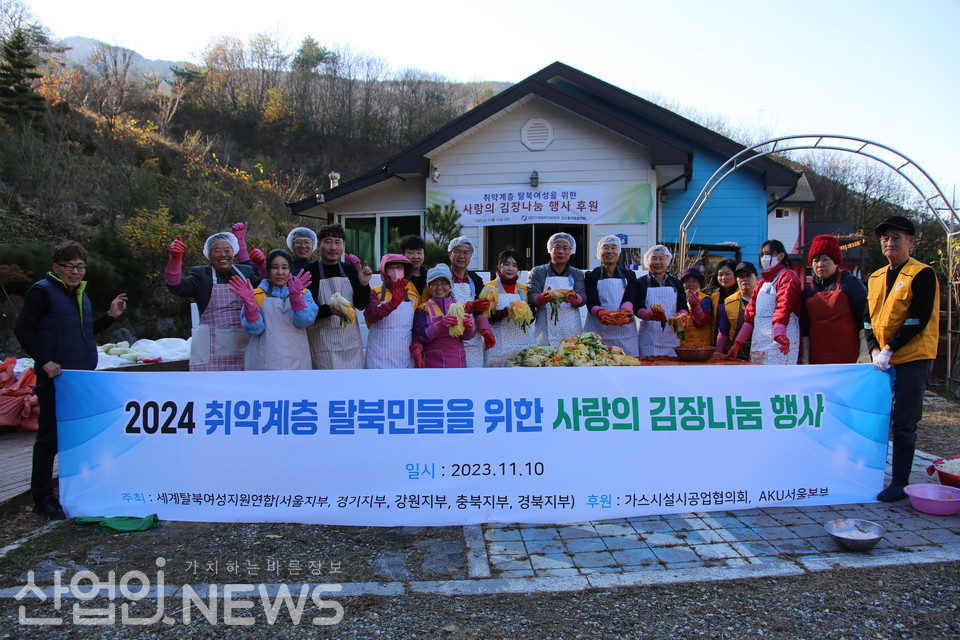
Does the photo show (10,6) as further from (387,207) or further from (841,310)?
(841,310)

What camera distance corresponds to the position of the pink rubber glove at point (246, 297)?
13.9ft

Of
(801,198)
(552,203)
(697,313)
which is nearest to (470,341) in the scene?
(697,313)

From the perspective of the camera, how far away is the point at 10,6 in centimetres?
2494

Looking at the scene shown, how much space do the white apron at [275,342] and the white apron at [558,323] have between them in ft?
8.10

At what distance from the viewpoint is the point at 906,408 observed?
4289 millimetres

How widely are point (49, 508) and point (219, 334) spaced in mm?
1634

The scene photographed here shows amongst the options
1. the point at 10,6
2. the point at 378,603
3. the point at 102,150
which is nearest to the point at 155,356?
the point at 378,603

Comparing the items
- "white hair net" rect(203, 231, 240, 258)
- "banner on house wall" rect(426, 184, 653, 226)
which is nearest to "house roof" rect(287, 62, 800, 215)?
"banner on house wall" rect(426, 184, 653, 226)

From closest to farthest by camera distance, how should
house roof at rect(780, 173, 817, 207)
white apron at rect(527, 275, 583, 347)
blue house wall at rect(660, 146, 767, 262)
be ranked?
white apron at rect(527, 275, 583, 347) < blue house wall at rect(660, 146, 767, 262) < house roof at rect(780, 173, 817, 207)

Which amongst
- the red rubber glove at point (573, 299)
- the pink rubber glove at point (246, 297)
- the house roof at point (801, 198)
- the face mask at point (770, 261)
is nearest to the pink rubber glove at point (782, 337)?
the face mask at point (770, 261)

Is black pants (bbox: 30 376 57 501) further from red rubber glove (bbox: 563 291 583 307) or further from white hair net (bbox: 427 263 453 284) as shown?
red rubber glove (bbox: 563 291 583 307)

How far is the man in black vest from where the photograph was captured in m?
3.99

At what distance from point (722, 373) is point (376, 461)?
7.79ft

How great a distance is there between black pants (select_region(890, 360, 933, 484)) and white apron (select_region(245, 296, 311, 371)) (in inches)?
178
